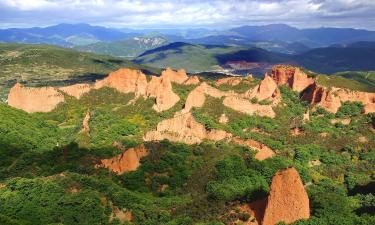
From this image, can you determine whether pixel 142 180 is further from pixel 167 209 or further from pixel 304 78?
pixel 304 78

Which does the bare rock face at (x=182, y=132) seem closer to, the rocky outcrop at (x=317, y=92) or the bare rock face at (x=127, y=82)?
the bare rock face at (x=127, y=82)

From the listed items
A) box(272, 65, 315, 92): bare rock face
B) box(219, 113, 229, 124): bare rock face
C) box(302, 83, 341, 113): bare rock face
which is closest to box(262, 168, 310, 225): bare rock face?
box(219, 113, 229, 124): bare rock face

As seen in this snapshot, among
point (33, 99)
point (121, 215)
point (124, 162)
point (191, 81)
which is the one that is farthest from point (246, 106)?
point (121, 215)

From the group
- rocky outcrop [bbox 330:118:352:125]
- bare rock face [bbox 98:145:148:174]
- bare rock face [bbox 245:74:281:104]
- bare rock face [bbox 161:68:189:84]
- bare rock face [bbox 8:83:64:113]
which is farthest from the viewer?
Answer: bare rock face [bbox 161:68:189:84]

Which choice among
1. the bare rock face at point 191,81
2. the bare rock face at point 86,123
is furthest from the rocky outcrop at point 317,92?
the bare rock face at point 86,123

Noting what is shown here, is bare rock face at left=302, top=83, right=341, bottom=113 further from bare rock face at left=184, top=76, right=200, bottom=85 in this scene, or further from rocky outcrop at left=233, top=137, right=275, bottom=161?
bare rock face at left=184, top=76, right=200, bottom=85

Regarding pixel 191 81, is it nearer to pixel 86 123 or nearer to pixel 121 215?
pixel 86 123
